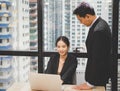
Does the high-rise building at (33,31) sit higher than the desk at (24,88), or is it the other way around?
the high-rise building at (33,31)

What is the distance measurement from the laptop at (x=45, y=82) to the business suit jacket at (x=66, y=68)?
557mm

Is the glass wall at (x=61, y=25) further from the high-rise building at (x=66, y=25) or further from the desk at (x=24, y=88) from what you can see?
the desk at (x=24, y=88)

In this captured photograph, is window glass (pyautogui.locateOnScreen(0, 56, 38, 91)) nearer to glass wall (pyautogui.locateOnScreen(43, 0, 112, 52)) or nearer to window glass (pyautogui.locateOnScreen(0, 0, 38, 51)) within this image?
window glass (pyautogui.locateOnScreen(0, 0, 38, 51))

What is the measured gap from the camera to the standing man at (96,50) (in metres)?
2.16

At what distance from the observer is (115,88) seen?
332cm

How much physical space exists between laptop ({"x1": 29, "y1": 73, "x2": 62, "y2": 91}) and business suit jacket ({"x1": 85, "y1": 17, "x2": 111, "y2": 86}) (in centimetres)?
32

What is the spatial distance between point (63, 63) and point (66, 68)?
0.08 meters

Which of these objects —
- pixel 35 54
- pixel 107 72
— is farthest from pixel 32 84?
pixel 35 54

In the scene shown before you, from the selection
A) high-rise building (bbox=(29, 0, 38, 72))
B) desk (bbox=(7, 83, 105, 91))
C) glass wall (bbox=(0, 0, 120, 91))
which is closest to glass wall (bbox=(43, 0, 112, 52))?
glass wall (bbox=(0, 0, 120, 91))

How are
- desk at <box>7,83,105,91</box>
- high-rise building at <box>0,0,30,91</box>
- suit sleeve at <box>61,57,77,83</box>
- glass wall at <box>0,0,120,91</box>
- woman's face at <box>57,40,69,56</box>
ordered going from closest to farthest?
desk at <box>7,83,105,91</box> < suit sleeve at <box>61,57,77,83</box> < woman's face at <box>57,40,69,56</box> < glass wall at <box>0,0,120,91</box> < high-rise building at <box>0,0,30,91</box>

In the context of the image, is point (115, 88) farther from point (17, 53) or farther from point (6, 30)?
point (6, 30)

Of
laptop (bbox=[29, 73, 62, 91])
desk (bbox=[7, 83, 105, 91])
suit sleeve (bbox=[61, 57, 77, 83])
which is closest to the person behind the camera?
laptop (bbox=[29, 73, 62, 91])

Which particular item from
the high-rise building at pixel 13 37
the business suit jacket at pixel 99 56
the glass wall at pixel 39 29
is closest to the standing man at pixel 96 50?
the business suit jacket at pixel 99 56

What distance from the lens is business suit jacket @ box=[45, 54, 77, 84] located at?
2.73 metres
